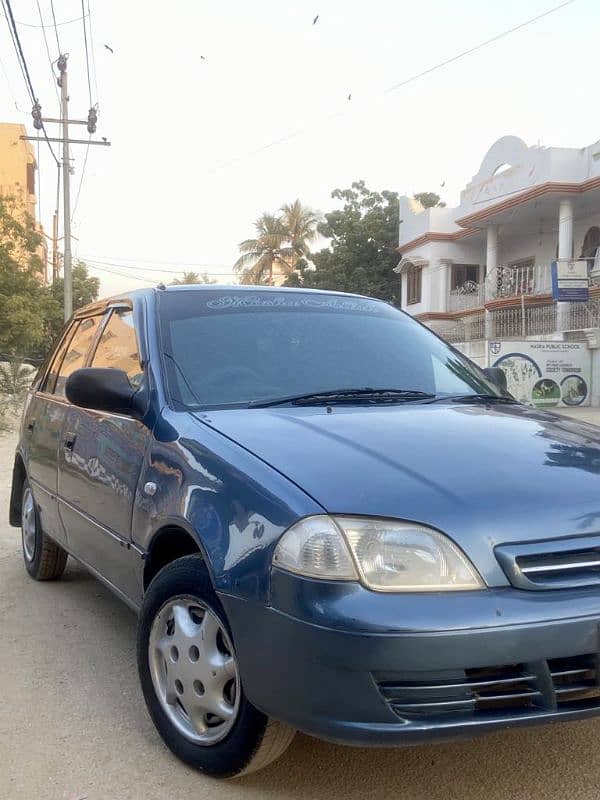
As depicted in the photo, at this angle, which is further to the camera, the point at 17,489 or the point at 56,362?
the point at 17,489

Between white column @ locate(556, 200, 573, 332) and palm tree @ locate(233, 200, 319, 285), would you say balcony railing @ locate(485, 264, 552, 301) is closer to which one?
white column @ locate(556, 200, 573, 332)

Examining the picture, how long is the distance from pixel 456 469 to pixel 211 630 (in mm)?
922

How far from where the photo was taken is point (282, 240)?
4394cm

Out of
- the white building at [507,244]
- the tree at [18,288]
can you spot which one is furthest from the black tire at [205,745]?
the white building at [507,244]

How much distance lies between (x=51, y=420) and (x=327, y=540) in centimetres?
277

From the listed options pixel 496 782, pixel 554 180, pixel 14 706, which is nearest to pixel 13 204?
pixel 554 180

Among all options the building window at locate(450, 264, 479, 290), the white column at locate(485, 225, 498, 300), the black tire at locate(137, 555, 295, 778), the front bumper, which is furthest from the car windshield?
the building window at locate(450, 264, 479, 290)

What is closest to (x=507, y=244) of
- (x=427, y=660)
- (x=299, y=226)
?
(x=299, y=226)

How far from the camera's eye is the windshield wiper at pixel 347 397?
3.19 meters

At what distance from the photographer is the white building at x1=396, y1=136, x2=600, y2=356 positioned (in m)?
25.7

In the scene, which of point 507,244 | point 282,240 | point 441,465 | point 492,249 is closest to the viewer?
point 441,465

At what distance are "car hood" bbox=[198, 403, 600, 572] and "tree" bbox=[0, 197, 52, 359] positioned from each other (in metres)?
16.0

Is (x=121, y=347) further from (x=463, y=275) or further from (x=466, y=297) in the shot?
(x=463, y=275)

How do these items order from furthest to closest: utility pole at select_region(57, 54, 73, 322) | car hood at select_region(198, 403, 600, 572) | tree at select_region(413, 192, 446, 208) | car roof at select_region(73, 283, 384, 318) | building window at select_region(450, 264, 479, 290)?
1. tree at select_region(413, 192, 446, 208)
2. building window at select_region(450, 264, 479, 290)
3. utility pole at select_region(57, 54, 73, 322)
4. car roof at select_region(73, 283, 384, 318)
5. car hood at select_region(198, 403, 600, 572)
